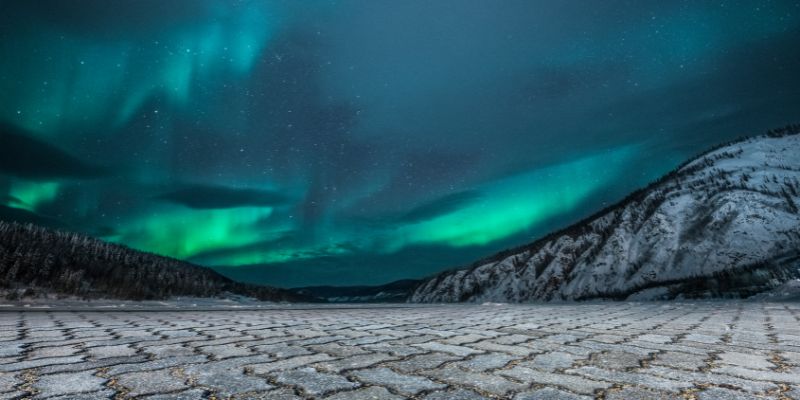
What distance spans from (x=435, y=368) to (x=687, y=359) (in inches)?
85.9

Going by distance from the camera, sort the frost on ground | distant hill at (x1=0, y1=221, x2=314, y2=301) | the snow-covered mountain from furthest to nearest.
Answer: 1. distant hill at (x1=0, y1=221, x2=314, y2=301)
2. the snow-covered mountain
3. the frost on ground

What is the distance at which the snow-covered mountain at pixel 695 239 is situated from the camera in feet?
64.7

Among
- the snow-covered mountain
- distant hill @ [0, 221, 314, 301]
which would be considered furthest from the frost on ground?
distant hill @ [0, 221, 314, 301]

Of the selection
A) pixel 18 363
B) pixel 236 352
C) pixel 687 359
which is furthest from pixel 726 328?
pixel 18 363

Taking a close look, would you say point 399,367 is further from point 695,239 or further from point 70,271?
point 70,271

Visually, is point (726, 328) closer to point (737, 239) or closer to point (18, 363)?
point (18, 363)

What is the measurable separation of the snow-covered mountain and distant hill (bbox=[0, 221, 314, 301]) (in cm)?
2973

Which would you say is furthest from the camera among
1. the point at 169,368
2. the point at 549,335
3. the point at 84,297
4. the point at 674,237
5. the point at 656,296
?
the point at 674,237

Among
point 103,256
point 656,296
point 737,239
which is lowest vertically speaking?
point 656,296

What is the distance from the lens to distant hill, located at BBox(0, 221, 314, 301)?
802 inches

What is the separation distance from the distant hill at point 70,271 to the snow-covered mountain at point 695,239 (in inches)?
1171

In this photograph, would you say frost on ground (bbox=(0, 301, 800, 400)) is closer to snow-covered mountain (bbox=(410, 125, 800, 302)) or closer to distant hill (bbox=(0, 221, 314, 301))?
snow-covered mountain (bbox=(410, 125, 800, 302))

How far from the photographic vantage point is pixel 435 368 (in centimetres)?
286

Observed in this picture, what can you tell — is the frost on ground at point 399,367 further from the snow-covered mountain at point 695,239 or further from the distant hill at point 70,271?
the distant hill at point 70,271
